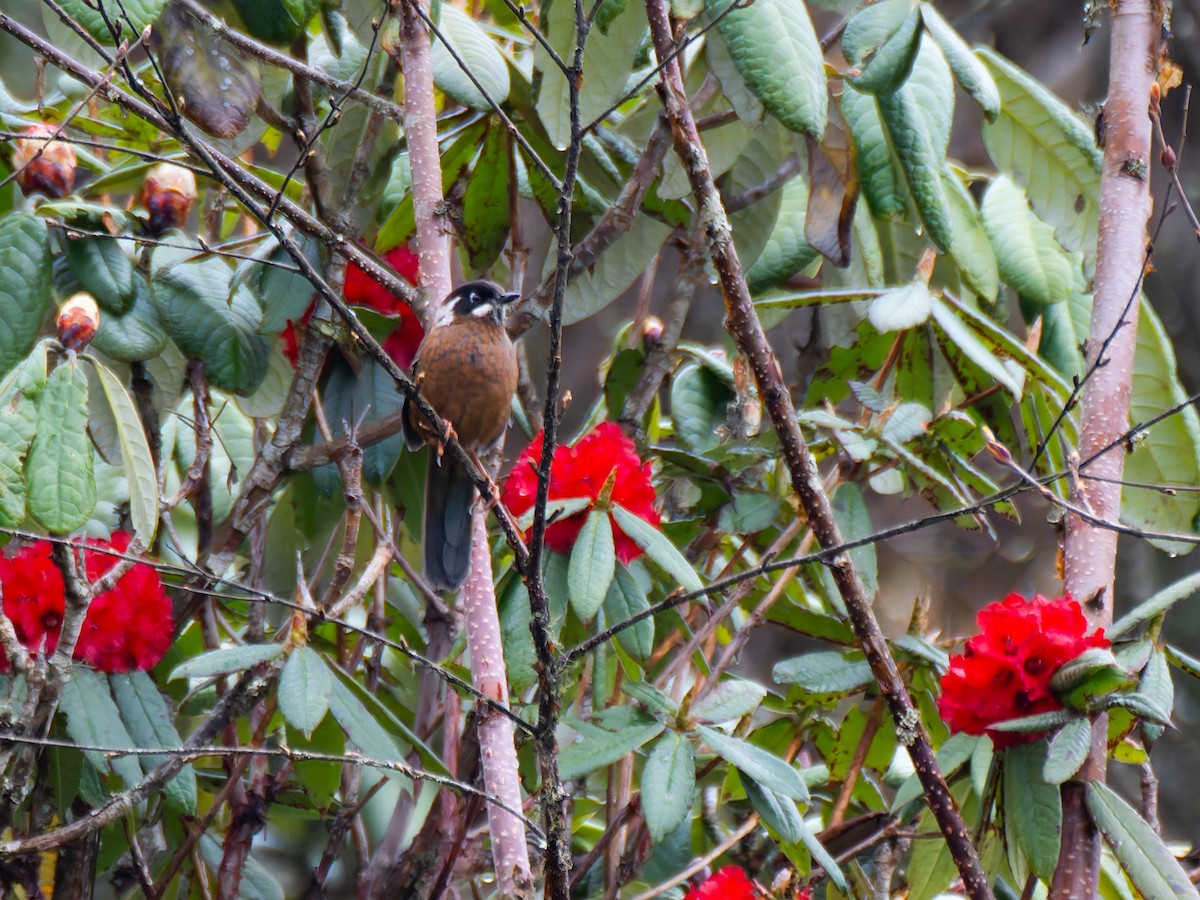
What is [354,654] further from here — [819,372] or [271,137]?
[271,137]

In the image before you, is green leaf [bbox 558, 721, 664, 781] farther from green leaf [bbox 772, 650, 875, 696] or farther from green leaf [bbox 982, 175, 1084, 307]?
green leaf [bbox 982, 175, 1084, 307]

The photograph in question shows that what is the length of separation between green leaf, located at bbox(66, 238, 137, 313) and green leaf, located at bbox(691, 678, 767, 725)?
4.66 feet

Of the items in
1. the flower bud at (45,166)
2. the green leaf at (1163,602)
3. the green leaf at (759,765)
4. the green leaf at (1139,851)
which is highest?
the flower bud at (45,166)

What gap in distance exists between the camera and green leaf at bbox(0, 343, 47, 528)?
2072 millimetres

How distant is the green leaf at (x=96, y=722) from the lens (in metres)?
2.30

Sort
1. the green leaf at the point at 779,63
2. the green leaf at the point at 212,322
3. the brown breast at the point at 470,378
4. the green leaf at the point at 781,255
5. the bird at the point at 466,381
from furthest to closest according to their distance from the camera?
the brown breast at the point at 470,378 → the bird at the point at 466,381 → the green leaf at the point at 781,255 → the green leaf at the point at 212,322 → the green leaf at the point at 779,63

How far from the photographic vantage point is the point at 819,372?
3.11 metres

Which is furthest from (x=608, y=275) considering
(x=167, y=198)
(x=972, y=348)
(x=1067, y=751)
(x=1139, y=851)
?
(x=1139, y=851)

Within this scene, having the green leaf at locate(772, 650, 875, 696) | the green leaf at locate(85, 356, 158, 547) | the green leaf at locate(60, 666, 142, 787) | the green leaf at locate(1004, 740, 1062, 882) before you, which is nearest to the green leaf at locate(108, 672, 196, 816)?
the green leaf at locate(60, 666, 142, 787)

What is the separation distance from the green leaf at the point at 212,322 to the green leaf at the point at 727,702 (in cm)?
121

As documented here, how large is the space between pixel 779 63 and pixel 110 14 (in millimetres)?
1137

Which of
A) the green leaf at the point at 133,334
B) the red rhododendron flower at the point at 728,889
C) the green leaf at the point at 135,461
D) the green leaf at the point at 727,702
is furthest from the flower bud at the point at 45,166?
the red rhododendron flower at the point at 728,889

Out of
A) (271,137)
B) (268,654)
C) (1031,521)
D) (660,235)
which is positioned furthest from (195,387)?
(1031,521)

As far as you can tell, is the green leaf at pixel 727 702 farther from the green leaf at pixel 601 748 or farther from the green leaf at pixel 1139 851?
the green leaf at pixel 1139 851
